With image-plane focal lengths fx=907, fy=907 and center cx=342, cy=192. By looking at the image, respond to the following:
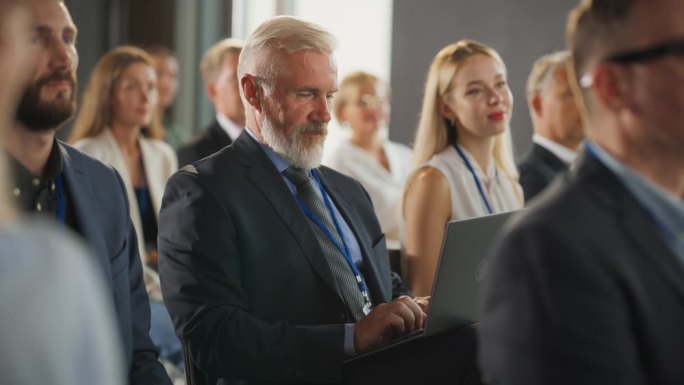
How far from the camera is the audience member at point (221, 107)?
4469 mm

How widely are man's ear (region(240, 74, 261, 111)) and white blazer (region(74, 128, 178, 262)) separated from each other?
59.6 inches

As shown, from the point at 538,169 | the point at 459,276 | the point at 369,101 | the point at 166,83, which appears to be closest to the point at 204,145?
the point at 369,101

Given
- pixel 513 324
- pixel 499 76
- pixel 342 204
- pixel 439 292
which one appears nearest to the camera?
pixel 513 324

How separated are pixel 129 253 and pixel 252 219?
0.31m

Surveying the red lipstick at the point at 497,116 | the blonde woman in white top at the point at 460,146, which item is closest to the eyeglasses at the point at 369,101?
the blonde woman in white top at the point at 460,146

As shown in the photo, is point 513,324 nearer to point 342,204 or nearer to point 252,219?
point 252,219

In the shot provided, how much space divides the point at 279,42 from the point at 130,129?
A: 2111 millimetres

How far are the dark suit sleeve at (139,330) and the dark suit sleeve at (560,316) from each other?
1095 mm

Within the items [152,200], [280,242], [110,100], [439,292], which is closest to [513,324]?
[439,292]

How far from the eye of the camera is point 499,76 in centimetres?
328

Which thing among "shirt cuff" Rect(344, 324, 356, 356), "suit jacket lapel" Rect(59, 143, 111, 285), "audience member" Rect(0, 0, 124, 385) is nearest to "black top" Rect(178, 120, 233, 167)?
"suit jacket lapel" Rect(59, 143, 111, 285)

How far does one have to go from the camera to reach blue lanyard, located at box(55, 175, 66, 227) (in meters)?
2.04

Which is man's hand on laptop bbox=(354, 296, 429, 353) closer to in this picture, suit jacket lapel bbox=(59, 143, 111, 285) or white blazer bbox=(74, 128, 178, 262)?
suit jacket lapel bbox=(59, 143, 111, 285)

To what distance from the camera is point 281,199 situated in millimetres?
2318
